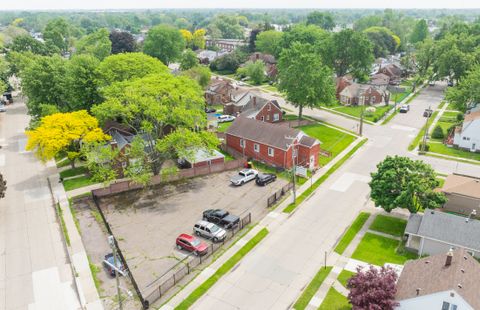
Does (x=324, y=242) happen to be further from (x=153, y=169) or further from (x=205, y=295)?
(x=153, y=169)

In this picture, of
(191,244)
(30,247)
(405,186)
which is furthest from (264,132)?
(30,247)

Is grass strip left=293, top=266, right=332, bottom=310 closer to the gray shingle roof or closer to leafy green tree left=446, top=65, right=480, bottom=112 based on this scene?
the gray shingle roof

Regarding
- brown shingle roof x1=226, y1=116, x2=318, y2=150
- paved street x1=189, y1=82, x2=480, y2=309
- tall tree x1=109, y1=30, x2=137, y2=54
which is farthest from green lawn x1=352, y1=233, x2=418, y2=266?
tall tree x1=109, y1=30, x2=137, y2=54

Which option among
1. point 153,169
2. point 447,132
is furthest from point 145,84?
point 447,132

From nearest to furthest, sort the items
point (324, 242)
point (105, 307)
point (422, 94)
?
point (105, 307) < point (324, 242) < point (422, 94)

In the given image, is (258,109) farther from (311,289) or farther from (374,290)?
(374,290)

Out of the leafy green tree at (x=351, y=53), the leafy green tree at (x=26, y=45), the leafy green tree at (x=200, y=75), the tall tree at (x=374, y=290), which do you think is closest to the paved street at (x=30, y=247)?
the tall tree at (x=374, y=290)
